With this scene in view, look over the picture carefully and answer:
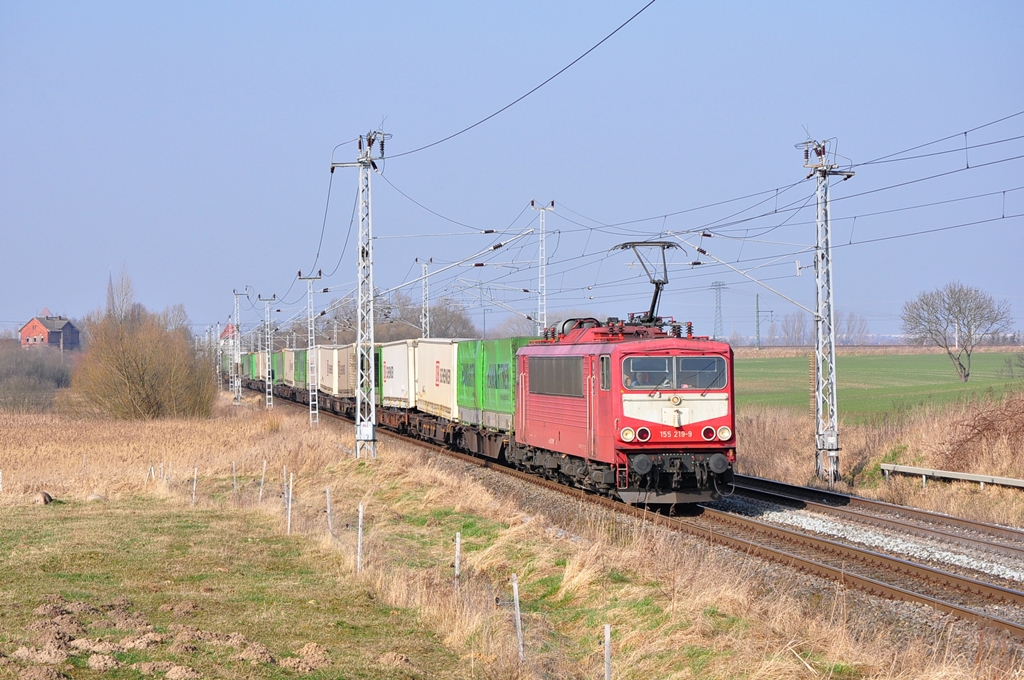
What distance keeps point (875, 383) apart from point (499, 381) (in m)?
42.4

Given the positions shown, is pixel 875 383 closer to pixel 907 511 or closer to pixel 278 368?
pixel 278 368

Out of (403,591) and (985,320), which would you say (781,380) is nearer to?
(985,320)

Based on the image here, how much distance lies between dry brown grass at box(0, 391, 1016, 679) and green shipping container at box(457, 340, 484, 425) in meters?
2.34

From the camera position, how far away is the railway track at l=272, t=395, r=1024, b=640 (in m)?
11.2

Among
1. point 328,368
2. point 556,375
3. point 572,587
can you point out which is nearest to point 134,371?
point 328,368

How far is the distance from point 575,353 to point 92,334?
125 feet

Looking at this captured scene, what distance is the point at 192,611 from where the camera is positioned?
11.1m

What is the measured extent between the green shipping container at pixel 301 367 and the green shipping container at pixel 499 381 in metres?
35.1

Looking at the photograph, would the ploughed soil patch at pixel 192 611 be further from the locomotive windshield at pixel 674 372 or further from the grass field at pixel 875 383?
the grass field at pixel 875 383

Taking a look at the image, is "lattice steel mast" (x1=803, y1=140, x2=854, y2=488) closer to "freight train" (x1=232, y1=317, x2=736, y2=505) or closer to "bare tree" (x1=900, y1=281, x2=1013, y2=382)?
"freight train" (x1=232, y1=317, x2=736, y2=505)

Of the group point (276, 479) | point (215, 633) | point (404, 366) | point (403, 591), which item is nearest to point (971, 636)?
point (403, 591)

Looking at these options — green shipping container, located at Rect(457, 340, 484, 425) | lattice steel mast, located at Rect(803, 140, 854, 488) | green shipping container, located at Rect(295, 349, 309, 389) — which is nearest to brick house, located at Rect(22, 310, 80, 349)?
green shipping container, located at Rect(295, 349, 309, 389)

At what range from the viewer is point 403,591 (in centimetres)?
1177

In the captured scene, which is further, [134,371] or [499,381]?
[134,371]
